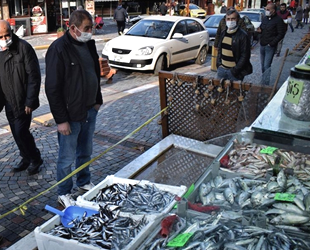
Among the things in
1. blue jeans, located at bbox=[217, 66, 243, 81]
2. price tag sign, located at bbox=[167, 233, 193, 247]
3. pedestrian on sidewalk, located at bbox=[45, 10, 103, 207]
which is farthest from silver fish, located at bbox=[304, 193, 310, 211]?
blue jeans, located at bbox=[217, 66, 243, 81]

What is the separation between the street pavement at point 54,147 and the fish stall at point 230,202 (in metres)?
0.91

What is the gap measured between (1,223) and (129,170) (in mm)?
1888

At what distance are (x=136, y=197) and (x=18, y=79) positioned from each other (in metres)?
2.33

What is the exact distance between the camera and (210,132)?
6.25m

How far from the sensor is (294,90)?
2.33m

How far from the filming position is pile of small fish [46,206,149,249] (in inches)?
132

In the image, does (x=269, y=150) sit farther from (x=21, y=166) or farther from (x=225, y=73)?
(x=225, y=73)

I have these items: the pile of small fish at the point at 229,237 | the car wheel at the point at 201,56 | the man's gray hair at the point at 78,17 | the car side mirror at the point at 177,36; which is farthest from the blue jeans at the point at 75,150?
the car wheel at the point at 201,56

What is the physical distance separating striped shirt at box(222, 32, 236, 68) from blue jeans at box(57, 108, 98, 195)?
3306 millimetres

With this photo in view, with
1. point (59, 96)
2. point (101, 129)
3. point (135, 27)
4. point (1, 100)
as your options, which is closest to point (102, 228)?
point (59, 96)

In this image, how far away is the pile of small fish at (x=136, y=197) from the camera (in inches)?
154

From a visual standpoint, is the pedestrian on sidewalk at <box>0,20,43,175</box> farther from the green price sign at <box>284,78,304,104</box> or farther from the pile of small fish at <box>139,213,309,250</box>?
the green price sign at <box>284,78,304,104</box>

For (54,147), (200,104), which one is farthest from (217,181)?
(54,147)

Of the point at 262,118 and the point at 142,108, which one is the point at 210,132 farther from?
the point at 262,118
